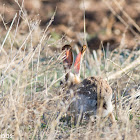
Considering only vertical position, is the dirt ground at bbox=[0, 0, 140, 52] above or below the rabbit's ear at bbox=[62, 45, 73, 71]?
above

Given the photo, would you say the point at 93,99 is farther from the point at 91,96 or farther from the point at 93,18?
the point at 93,18

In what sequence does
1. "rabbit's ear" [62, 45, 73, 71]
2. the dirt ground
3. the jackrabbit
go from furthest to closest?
the dirt ground → "rabbit's ear" [62, 45, 73, 71] → the jackrabbit

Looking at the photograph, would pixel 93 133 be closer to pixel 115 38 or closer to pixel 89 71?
pixel 89 71

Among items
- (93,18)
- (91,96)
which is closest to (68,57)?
(91,96)

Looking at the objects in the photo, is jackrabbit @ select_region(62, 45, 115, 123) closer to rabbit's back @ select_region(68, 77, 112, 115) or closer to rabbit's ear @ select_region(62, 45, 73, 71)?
rabbit's back @ select_region(68, 77, 112, 115)

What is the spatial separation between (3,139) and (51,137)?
37 centimetres

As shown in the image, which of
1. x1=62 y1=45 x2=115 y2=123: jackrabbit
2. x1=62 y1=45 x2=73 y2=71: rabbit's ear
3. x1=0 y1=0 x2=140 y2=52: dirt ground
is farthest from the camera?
x1=0 y1=0 x2=140 y2=52: dirt ground

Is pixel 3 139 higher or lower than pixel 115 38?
lower

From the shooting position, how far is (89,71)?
15.3ft

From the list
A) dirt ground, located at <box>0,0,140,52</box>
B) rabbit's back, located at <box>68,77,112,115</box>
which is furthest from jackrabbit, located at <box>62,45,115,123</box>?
dirt ground, located at <box>0,0,140,52</box>

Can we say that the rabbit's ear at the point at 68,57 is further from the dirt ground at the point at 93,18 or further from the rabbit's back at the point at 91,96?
the dirt ground at the point at 93,18

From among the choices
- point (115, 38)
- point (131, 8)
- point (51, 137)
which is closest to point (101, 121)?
point (51, 137)

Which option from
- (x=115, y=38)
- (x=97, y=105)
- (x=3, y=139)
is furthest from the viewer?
(x=115, y=38)

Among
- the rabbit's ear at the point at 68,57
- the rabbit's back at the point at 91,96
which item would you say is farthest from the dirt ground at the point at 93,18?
the rabbit's back at the point at 91,96
